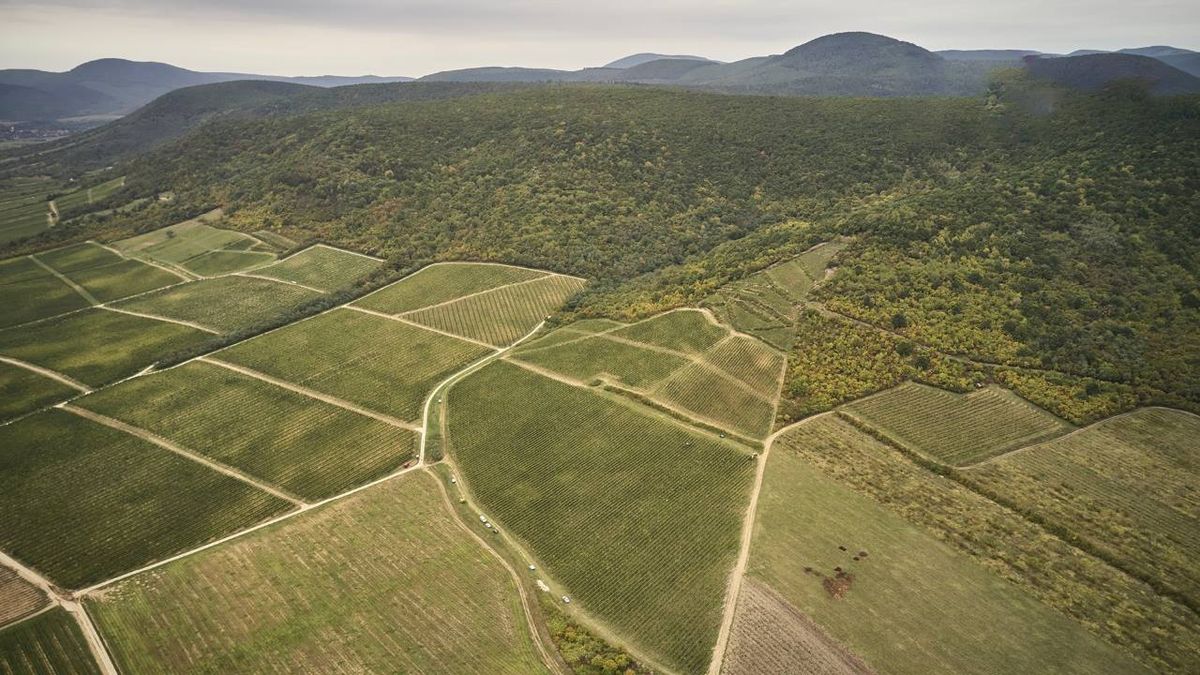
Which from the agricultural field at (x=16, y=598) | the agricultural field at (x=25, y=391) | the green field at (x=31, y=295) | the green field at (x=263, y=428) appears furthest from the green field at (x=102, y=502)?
the green field at (x=31, y=295)

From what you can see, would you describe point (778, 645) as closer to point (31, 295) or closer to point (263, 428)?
point (263, 428)

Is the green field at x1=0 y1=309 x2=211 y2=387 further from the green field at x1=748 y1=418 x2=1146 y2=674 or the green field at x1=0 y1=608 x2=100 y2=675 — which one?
Result: the green field at x1=748 y1=418 x2=1146 y2=674

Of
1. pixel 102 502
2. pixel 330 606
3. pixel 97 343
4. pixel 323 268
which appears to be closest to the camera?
pixel 330 606

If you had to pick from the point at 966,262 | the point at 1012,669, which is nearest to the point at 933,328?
the point at 966,262

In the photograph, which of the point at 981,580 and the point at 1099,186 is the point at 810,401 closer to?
the point at 981,580

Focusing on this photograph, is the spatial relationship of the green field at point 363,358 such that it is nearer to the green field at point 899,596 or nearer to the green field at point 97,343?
the green field at point 97,343

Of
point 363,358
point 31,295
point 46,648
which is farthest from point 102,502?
point 31,295
